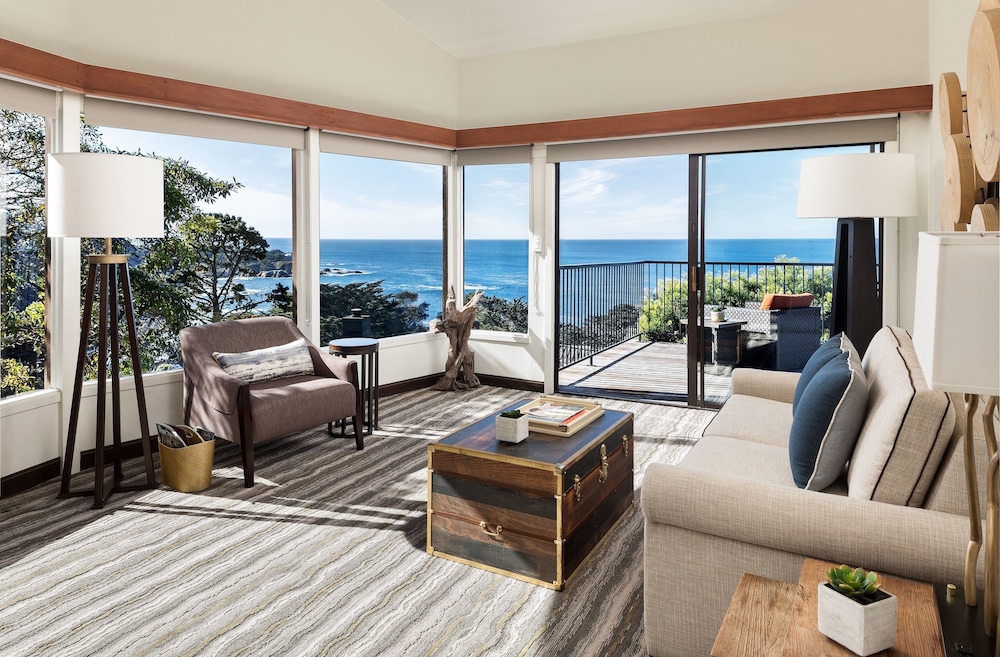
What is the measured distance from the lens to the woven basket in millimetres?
3518

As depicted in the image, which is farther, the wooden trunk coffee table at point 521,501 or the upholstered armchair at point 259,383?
the upholstered armchair at point 259,383

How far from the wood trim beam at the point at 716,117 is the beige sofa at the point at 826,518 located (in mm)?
2941

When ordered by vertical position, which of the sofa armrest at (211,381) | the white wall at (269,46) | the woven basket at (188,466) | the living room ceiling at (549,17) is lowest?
the woven basket at (188,466)

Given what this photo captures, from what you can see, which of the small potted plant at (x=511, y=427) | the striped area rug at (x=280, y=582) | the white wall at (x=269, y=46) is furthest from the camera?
the white wall at (x=269, y=46)

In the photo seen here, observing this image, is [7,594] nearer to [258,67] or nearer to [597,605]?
[597,605]

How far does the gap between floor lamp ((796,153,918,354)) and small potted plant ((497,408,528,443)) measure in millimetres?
1970

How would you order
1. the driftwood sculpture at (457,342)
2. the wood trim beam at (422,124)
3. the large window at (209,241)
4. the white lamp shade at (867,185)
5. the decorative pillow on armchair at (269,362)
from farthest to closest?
1. the driftwood sculpture at (457,342)
2. the large window at (209,241)
3. the decorative pillow on armchair at (269,362)
4. the wood trim beam at (422,124)
5. the white lamp shade at (867,185)

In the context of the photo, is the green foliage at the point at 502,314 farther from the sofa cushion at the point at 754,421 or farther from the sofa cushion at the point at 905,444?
the sofa cushion at the point at 905,444

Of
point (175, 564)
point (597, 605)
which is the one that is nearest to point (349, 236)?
point (175, 564)

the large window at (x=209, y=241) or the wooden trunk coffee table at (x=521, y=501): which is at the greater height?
the large window at (x=209, y=241)

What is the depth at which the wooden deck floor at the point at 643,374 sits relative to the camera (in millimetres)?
5340

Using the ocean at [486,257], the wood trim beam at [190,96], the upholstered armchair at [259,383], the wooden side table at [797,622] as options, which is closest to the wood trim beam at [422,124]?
the wood trim beam at [190,96]

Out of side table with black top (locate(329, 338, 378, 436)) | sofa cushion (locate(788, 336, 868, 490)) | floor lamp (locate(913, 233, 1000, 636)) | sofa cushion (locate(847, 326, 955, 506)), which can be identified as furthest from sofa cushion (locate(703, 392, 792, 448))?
side table with black top (locate(329, 338, 378, 436))

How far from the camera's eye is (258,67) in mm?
4680
